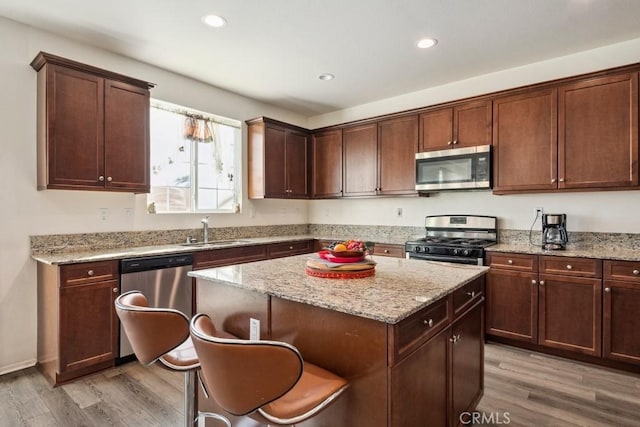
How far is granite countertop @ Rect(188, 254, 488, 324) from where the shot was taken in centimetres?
129

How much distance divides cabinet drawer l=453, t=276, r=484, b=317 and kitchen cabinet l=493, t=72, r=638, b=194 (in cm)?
167

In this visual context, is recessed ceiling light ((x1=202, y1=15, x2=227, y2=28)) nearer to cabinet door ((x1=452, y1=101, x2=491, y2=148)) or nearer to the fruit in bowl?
the fruit in bowl

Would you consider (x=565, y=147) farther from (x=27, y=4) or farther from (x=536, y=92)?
(x=27, y=4)

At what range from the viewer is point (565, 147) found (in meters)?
3.05

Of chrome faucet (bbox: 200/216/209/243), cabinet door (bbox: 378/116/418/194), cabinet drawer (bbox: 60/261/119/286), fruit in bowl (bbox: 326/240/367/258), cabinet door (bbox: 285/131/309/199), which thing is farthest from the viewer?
cabinet door (bbox: 285/131/309/199)

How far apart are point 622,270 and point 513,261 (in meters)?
0.74

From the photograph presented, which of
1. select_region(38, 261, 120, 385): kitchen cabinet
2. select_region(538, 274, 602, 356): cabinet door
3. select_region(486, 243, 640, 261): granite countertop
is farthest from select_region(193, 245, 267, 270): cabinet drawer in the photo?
select_region(538, 274, 602, 356): cabinet door

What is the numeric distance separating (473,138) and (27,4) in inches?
154

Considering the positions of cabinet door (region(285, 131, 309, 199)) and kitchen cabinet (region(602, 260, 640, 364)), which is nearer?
kitchen cabinet (region(602, 260, 640, 364))

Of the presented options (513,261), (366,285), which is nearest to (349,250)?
(366,285)

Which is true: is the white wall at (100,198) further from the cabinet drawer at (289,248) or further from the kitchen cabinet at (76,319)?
the cabinet drawer at (289,248)

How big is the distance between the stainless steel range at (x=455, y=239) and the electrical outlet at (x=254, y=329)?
234 cm

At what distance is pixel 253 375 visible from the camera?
103 centimetres

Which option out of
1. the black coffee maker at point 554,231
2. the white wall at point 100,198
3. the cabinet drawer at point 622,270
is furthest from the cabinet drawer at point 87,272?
the cabinet drawer at point 622,270
